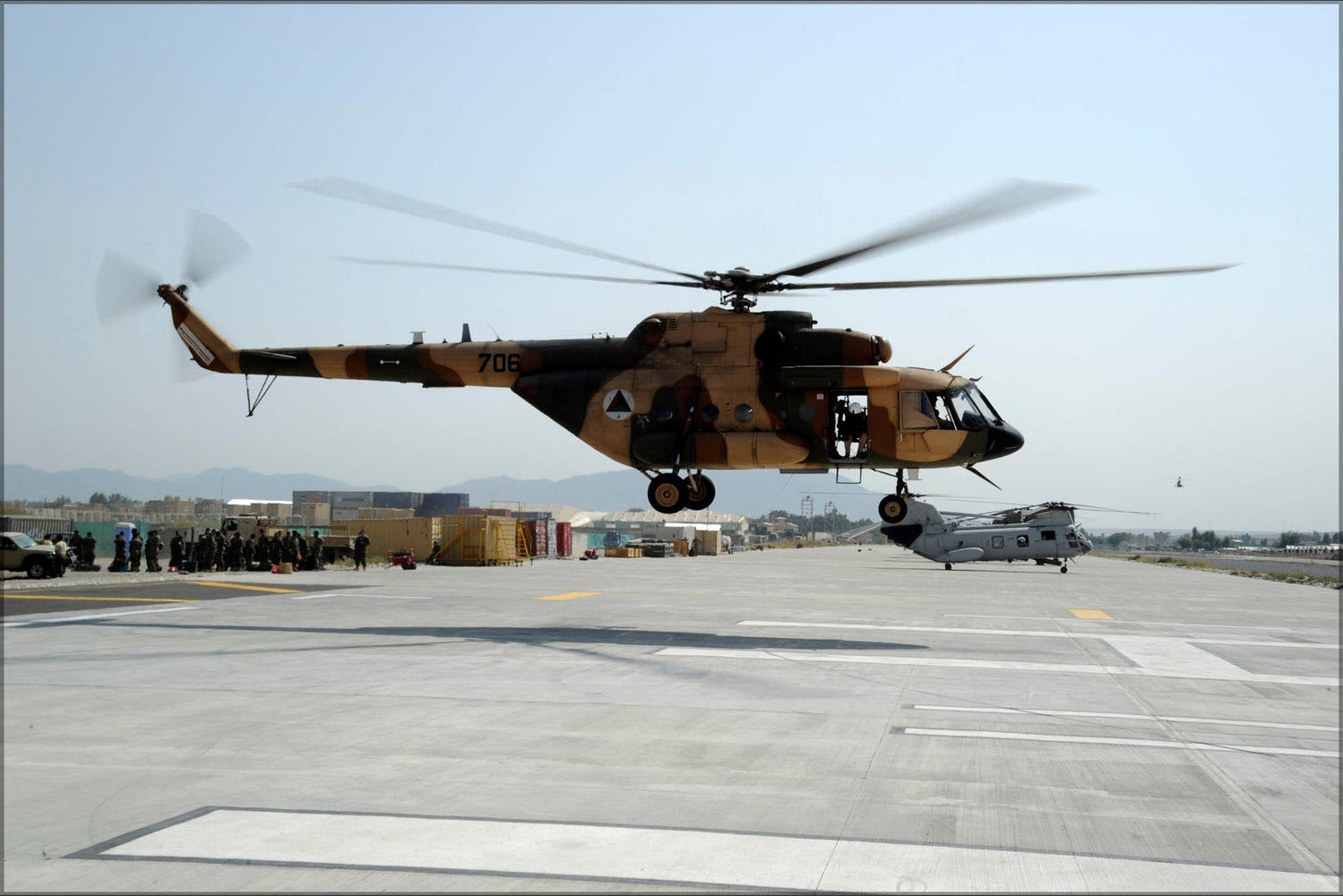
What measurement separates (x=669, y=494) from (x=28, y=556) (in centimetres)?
1938

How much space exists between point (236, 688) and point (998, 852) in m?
7.83

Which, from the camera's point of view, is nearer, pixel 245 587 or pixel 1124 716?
pixel 1124 716

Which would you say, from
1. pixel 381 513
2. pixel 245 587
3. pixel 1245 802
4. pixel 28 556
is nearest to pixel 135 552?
pixel 28 556

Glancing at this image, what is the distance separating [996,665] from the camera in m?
13.1

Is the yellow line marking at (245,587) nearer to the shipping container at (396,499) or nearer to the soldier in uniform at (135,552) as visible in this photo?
the soldier in uniform at (135,552)

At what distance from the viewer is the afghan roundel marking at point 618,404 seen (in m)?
18.5

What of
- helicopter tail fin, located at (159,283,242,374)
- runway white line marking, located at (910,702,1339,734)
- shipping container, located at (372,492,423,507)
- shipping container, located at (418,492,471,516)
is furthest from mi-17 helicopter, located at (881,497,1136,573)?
shipping container, located at (372,492,423,507)

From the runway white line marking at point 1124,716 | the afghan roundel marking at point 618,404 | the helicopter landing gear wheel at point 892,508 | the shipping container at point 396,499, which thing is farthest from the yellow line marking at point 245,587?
the shipping container at point 396,499

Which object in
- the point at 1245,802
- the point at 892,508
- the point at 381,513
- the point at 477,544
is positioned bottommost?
the point at 1245,802

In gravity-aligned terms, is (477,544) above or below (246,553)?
above

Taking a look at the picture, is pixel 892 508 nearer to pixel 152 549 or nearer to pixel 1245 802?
pixel 1245 802

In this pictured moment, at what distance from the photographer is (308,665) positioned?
470 inches

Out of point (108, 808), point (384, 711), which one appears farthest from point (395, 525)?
point (108, 808)

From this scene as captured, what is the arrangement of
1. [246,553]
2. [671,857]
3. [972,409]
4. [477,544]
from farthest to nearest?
[477,544] → [246,553] → [972,409] → [671,857]
